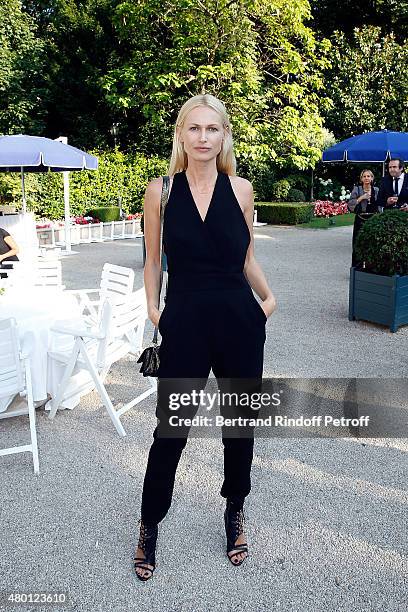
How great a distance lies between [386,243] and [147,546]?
4937 millimetres

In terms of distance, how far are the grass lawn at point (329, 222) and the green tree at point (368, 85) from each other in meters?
5.90

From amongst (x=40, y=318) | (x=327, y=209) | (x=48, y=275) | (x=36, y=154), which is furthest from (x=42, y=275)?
(x=327, y=209)

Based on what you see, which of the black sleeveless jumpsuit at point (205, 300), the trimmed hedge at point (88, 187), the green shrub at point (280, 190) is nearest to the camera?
the black sleeveless jumpsuit at point (205, 300)

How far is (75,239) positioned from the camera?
50.3ft

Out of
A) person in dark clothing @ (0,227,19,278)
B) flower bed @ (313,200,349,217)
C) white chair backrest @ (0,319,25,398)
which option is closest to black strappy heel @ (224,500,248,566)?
white chair backrest @ (0,319,25,398)

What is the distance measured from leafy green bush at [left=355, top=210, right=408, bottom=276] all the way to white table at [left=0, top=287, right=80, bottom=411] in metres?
3.55

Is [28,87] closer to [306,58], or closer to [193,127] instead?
[306,58]

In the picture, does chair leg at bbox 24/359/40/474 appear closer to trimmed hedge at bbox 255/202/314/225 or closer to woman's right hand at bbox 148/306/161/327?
woman's right hand at bbox 148/306/161/327

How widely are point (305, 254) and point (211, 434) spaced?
961 centimetres

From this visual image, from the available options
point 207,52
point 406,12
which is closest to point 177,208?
point 207,52

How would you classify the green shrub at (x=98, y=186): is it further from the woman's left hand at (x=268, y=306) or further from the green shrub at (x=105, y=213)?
the woman's left hand at (x=268, y=306)

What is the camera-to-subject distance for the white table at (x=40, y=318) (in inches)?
161

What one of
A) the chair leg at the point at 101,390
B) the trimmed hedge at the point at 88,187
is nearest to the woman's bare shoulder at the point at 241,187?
the chair leg at the point at 101,390

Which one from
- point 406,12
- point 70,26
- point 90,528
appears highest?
point 406,12
